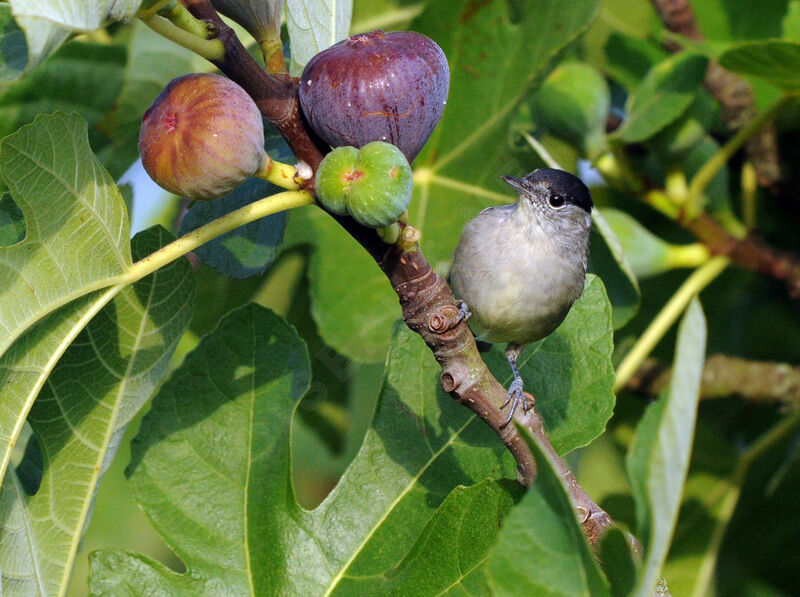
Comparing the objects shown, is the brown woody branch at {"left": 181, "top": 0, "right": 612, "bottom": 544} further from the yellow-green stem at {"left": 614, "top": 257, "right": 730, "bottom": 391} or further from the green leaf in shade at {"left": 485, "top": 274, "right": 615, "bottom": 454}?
the yellow-green stem at {"left": 614, "top": 257, "right": 730, "bottom": 391}

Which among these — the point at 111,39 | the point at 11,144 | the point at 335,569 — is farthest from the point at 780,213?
A: the point at 11,144

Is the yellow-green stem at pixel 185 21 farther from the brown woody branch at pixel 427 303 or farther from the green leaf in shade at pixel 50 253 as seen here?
the green leaf in shade at pixel 50 253

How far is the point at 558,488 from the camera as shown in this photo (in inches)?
42.6

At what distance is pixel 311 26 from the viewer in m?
1.63

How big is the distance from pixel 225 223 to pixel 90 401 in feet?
1.93

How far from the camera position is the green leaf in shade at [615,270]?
7.16 feet

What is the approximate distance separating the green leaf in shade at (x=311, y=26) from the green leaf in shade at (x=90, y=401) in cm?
43

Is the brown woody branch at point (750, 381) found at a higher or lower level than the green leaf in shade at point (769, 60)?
lower

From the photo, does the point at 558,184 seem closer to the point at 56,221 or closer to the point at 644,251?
the point at 644,251

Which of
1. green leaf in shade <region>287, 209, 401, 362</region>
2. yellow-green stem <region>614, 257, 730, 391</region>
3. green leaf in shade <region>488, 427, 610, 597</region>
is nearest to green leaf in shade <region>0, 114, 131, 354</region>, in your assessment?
green leaf in shade <region>488, 427, 610, 597</region>

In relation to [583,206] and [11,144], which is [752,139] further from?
[11,144]

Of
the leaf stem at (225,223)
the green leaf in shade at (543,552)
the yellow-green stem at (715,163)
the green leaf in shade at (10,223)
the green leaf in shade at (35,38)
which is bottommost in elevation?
the yellow-green stem at (715,163)

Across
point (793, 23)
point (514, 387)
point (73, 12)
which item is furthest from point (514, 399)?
point (793, 23)

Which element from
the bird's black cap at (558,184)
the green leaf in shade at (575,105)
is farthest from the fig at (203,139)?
the green leaf in shade at (575,105)
